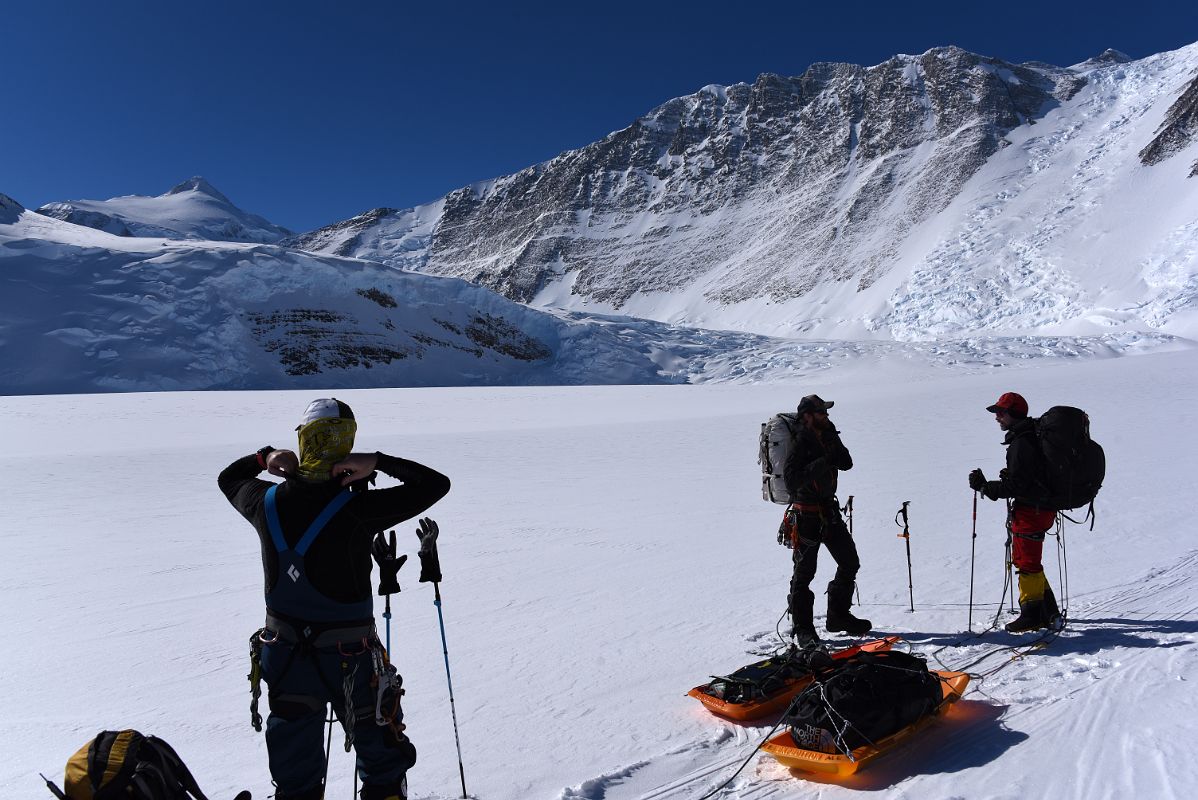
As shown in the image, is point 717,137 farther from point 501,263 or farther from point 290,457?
point 290,457

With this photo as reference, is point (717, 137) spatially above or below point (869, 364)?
above

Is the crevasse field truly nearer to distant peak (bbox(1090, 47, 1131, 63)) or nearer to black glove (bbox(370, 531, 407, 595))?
black glove (bbox(370, 531, 407, 595))

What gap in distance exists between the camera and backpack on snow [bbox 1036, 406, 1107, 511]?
520 cm

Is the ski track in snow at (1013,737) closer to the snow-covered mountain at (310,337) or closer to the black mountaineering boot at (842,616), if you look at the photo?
the black mountaineering boot at (842,616)

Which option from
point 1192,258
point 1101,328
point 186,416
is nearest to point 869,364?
point 1101,328

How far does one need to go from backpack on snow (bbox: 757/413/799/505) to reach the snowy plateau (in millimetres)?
1137

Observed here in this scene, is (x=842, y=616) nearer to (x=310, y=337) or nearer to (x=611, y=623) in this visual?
(x=611, y=623)

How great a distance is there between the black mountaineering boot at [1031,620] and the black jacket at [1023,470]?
0.76 m

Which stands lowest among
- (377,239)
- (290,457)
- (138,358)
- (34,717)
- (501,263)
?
(34,717)

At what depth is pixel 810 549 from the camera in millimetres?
5527

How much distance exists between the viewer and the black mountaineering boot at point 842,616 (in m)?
5.71

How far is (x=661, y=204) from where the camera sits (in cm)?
12681

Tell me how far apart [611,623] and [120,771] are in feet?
13.2

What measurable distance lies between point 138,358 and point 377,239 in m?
131
